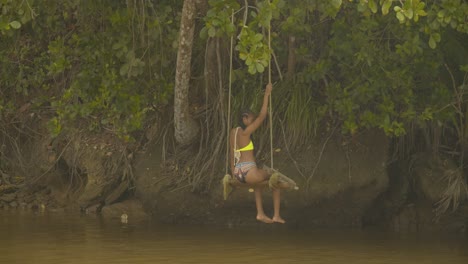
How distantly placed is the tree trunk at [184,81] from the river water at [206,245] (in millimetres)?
1353

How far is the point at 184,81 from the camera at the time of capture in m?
15.6

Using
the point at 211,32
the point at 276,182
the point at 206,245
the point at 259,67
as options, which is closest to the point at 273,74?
the point at 206,245

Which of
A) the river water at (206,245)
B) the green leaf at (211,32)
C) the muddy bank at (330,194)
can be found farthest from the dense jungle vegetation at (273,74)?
the green leaf at (211,32)

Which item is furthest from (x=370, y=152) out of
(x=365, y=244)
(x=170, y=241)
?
(x=170, y=241)

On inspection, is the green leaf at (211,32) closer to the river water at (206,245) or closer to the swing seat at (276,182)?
the swing seat at (276,182)

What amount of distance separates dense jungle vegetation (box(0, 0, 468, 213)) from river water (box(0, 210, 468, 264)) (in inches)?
51.7

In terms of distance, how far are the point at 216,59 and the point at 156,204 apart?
7.51 ft

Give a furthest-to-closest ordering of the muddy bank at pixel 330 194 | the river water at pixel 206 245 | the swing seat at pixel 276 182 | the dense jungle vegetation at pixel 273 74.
Result: 1. the muddy bank at pixel 330 194
2. the dense jungle vegetation at pixel 273 74
3. the river water at pixel 206 245
4. the swing seat at pixel 276 182

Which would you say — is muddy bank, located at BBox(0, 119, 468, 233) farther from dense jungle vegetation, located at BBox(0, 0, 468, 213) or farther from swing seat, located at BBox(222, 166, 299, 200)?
swing seat, located at BBox(222, 166, 299, 200)

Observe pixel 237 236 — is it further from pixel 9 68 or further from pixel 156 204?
pixel 9 68

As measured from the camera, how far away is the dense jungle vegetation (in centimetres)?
1506

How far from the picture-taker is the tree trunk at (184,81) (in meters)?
14.5

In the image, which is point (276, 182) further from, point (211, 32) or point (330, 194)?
point (330, 194)

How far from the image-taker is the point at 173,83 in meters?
16.6
